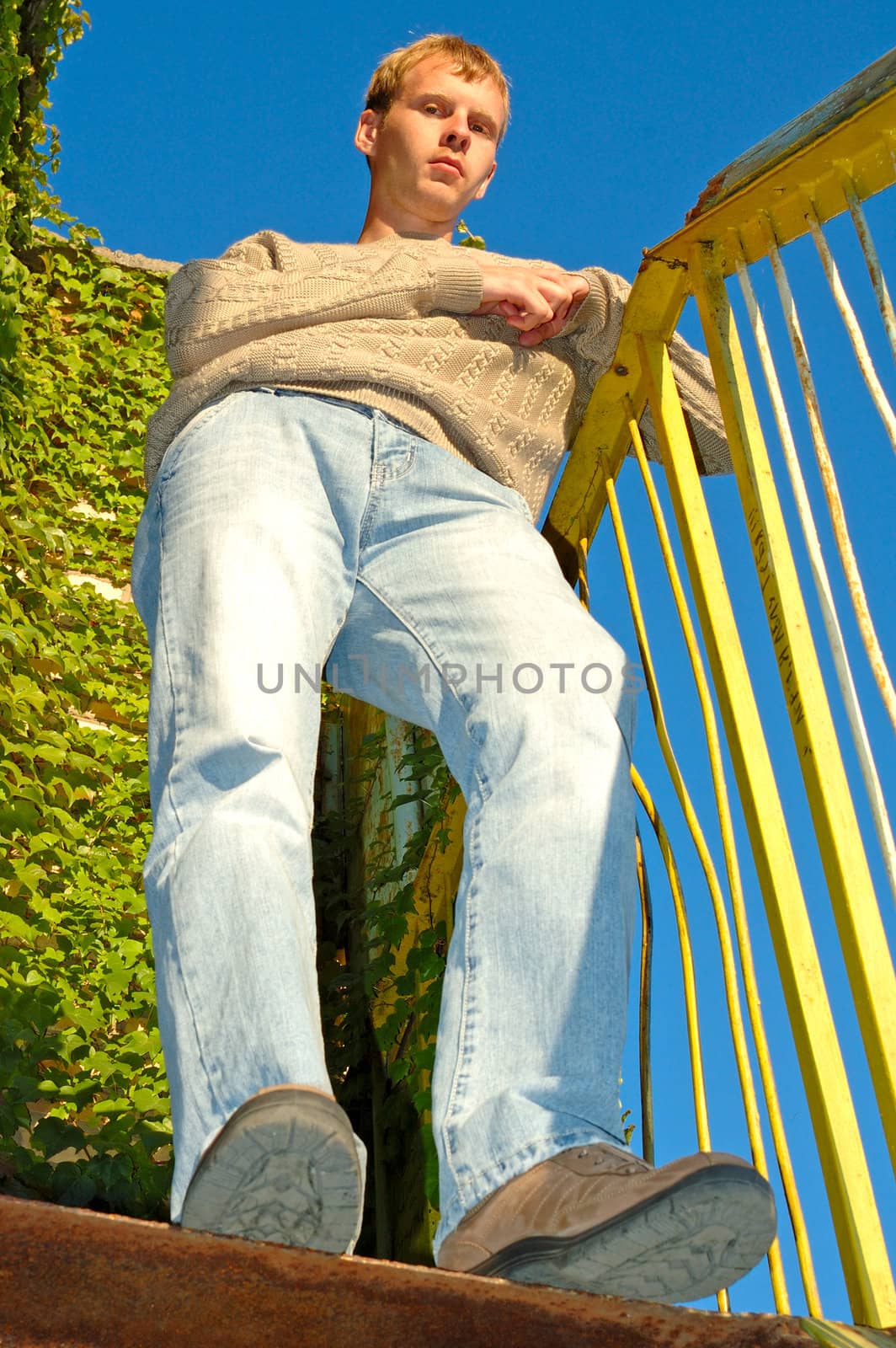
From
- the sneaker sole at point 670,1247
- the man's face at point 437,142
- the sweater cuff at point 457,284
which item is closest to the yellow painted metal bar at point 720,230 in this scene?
the sweater cuff at point 457,284

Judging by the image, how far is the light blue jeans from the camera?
1482mm

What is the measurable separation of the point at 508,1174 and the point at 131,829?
9.48 feet

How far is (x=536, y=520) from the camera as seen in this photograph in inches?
94.7

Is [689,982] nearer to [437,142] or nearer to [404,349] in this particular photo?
[404,349]

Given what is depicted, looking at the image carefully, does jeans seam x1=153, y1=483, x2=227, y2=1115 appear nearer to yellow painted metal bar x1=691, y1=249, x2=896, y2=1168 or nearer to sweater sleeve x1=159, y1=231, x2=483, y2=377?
sweater sleeve x1=159, y1=231, x2=483, y2=377

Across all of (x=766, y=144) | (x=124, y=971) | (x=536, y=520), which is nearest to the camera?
(x=766, y=144)

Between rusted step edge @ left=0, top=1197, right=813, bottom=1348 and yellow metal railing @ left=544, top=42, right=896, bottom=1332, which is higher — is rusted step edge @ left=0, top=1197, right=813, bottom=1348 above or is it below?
below

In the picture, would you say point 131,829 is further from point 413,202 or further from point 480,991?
point 480,991

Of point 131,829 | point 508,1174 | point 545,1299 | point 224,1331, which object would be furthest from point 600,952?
point 131,829

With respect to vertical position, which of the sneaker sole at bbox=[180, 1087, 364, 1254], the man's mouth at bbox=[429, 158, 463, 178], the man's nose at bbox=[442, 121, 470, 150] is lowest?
the sneaker sole at bbox=[180, 1087, 364, 1254]

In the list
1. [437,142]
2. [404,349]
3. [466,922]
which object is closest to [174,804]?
[466,922]

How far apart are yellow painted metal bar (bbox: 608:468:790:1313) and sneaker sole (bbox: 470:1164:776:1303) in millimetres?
312

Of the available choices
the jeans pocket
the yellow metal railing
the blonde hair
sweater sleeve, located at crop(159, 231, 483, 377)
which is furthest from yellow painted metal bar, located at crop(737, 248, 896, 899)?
the blonde hair

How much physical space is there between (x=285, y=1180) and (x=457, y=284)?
4.80ft
